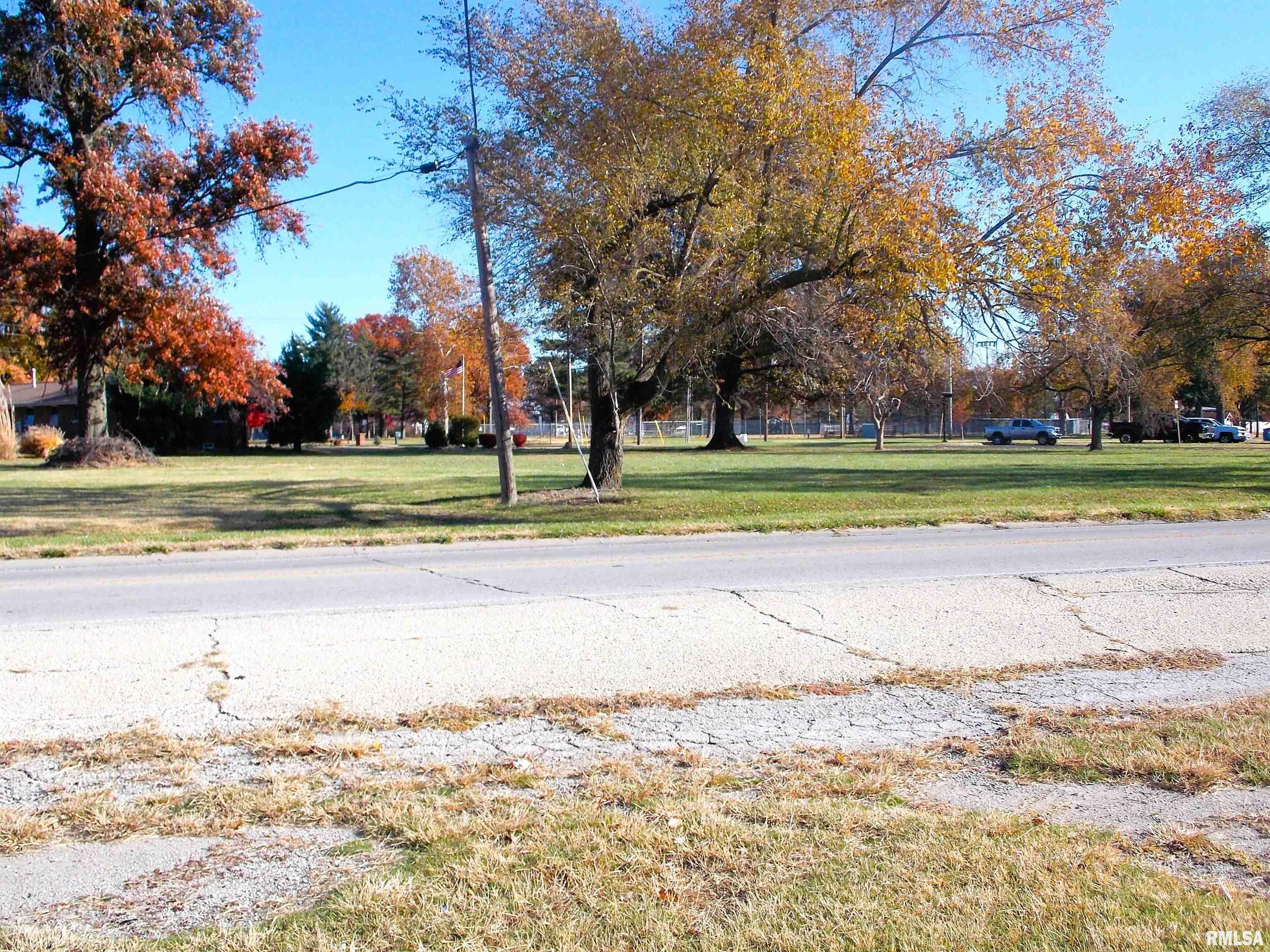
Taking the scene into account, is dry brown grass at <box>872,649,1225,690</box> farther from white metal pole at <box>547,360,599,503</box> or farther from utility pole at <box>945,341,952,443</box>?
utility pole at <box>945,341,952,443</box>

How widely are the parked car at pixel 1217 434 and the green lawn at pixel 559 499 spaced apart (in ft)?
115

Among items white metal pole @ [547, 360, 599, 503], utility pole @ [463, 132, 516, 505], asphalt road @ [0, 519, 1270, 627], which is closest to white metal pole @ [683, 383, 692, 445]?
white metal pole @ [547, 360, 599, 503]

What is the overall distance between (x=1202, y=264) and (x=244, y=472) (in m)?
29.2

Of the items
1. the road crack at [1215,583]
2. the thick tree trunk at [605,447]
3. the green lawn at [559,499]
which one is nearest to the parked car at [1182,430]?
the green lawn at [559,499]

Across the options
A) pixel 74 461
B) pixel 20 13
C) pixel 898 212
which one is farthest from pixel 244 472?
pixel 898 212

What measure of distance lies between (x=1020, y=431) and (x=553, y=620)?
73216 mm

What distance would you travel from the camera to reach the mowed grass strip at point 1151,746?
494 cm

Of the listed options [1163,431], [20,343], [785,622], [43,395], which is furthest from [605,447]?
[1163,431]

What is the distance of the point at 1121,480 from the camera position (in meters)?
25.9

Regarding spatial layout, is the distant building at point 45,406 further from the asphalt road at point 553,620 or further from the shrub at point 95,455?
the asphalt road at point 553,620

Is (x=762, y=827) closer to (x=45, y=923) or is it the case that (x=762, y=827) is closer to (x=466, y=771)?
(x=466, y=771)

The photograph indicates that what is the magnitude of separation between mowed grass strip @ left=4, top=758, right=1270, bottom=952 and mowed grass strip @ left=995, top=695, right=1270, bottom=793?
32.9 inches

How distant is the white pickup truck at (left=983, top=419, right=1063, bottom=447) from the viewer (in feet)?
238

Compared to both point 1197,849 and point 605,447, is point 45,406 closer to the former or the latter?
point 605,447
